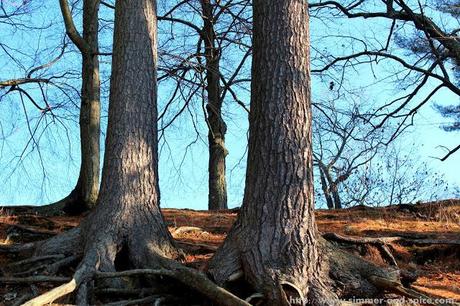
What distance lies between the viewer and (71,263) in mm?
5457

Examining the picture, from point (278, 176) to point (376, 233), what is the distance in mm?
3205

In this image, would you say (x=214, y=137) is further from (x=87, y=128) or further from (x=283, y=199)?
(x=283, y=199)

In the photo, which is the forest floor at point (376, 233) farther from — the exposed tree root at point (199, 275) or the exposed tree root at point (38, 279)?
Result: the exposed tree root at point (199, 275)

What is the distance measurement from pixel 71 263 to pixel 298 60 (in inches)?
119

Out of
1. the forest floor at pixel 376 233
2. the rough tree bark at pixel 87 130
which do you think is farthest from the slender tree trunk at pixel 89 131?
the forest floor at pixel 376 233

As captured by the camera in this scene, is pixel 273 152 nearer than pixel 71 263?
Yes

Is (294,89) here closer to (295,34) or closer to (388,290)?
(295,34)

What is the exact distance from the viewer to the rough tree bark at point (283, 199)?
4352 millimetres

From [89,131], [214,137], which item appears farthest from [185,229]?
[214,137]

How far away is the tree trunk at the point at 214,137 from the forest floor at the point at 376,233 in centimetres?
260

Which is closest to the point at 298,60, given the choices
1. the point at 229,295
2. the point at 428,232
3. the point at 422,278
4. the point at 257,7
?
the point at 257,7

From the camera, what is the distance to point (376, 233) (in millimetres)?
7176

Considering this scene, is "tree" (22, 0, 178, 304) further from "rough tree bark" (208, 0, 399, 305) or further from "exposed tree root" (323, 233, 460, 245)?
"exposed tree root" (323, 233, 460, 245)

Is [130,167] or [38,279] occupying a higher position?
[130,167]
